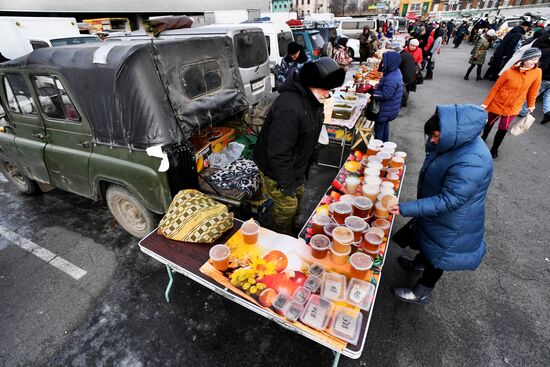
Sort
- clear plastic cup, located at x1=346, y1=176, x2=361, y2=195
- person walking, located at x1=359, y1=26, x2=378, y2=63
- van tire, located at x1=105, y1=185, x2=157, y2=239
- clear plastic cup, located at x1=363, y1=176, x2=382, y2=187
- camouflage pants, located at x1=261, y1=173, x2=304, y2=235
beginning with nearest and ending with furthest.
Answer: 1. clear plastic cup, located at x1=363, y1=176, x2=382, y2=187
2. clear plastic cup, located at x1=346, y1=176, x2=361, y2=195
3. camouflage pants, located at x1=261, y1=173, x2=304, y2=235
4. van tire, located at x1=105, y1=185, x2=157, y2=239
5. person walking, located at x1=359, y1=26, x2=378, y2=63

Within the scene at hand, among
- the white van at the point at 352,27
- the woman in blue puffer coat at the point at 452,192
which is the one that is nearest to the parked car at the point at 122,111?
the woman in blue puffer coat at the point at 452,192

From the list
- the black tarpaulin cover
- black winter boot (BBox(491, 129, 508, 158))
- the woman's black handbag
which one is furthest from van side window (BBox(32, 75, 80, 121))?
black winter boot (BBox(491, 129, 508, 158))

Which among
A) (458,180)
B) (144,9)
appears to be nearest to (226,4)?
(144,9)

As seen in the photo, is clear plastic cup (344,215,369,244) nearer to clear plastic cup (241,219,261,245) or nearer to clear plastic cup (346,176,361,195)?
clear plastic cup (346,176,361,195)

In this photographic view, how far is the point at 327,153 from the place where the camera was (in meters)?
6.23

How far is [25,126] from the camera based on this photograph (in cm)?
375

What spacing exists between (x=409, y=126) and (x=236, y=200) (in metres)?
6.44

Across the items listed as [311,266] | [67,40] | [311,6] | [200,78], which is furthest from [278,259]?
[311,6]

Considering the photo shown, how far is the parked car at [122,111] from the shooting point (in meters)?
2.73

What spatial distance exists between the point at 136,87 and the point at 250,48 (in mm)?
4014

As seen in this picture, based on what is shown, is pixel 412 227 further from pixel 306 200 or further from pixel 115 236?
pixel 115 236

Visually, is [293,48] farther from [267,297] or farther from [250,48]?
[267,297]

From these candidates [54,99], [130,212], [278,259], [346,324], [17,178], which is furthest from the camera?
[17,178]

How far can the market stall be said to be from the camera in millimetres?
1740
